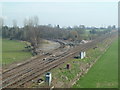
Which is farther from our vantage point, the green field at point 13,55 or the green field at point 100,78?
the green field at point 13,55

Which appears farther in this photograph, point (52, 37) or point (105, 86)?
point (52, 37)

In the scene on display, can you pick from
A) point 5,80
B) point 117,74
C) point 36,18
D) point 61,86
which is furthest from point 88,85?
point 36,18

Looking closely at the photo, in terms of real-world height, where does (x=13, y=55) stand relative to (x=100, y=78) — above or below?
above

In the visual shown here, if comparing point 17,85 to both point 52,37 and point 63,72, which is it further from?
point 52,37

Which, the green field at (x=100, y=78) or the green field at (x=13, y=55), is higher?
the green field at (x=13, y=55)

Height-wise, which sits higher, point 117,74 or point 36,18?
point 36,18

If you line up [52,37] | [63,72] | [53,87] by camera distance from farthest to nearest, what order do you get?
[52,37] < [63,72] < [53,87]

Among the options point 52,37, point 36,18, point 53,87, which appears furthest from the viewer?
point 52,37

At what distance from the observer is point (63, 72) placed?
18.7 metres

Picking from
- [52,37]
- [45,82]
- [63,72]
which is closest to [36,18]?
[52,37]

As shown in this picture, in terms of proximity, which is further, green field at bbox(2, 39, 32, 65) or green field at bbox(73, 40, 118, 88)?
green field at bbox(2, 39, 32, 65)

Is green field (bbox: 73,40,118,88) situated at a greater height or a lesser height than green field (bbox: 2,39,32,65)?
lesser

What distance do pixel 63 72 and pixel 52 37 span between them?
55687 millimetres

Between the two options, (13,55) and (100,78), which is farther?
(13,55)
